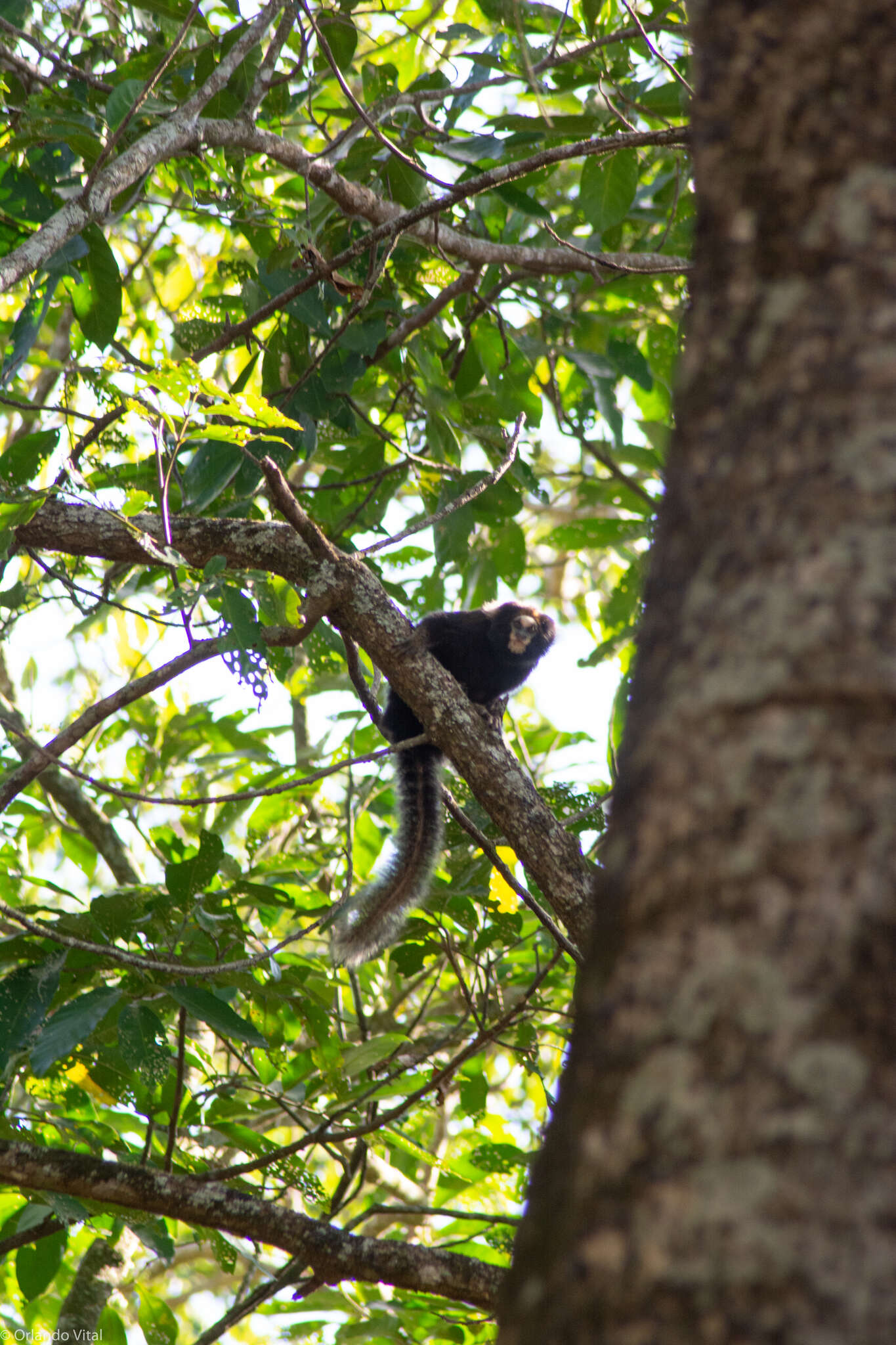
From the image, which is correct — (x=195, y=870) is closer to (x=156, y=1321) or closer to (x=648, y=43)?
(x=156, y=1321)

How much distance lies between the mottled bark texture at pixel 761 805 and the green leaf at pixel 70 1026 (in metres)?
2.31

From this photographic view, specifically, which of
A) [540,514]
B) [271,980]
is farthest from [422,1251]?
[540,514]

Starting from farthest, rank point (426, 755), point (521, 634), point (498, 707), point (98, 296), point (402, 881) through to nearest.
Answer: point (521, 634), point (498, 707), point (426, 755), point (402, 881), point (98, 296)

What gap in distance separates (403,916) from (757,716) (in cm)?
325

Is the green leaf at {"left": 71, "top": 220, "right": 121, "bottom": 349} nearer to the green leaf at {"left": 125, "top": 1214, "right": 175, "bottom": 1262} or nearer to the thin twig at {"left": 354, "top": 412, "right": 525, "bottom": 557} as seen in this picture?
the thin twig at {"left": 354, "top": 412, "right": 525, "bottom": 557}

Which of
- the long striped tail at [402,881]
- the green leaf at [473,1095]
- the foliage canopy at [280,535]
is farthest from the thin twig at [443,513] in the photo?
the green leaf at [473,1095]

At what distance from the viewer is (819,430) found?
3.07 feet

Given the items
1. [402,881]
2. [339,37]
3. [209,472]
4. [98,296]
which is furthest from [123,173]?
[402,881]

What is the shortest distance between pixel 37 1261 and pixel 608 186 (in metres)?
4.21

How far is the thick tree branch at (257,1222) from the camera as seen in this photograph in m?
3.04

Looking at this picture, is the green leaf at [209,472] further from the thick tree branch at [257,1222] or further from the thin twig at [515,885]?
the thick tree branch at [257,1222]

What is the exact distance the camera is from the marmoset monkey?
397 centimetres

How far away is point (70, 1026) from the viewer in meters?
2.99

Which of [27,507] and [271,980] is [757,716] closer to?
[27,507]
